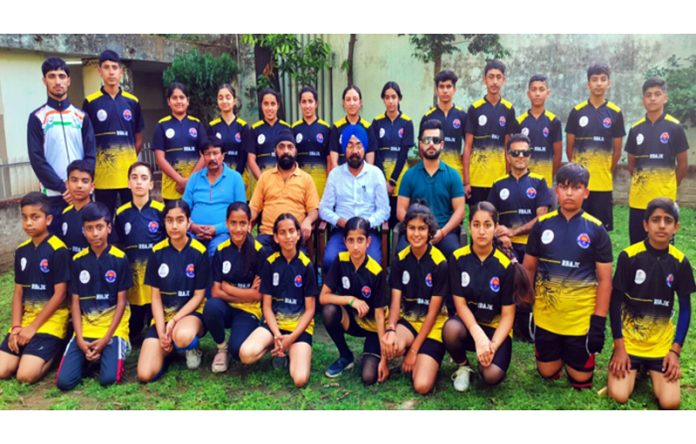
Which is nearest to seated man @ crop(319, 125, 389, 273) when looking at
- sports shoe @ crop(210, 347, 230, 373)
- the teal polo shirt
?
the teal polo shirt

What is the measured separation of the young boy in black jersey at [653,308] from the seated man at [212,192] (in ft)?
10.5

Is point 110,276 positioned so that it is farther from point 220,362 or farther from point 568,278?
point 568,278

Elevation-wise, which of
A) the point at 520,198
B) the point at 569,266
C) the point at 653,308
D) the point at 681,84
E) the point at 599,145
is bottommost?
the point at 653,308

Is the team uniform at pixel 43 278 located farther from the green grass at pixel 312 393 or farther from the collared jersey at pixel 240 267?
the collared jersey at pixel 240 267

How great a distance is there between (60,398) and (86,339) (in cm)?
47

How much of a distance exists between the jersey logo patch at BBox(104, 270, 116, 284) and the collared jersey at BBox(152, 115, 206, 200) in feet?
5.14

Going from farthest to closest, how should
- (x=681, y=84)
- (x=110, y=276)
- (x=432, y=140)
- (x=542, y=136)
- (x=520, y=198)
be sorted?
(x=681, y=84)
(x=542, y=136)
(x=432, y=140)
(x=520, y=198)
(x=110, y=276)

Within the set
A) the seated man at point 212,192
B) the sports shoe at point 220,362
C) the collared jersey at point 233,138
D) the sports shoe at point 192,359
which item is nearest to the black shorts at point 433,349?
the sports shoe at point 220,362

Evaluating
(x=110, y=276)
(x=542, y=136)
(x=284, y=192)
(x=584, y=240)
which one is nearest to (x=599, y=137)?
(x=542, y=136)

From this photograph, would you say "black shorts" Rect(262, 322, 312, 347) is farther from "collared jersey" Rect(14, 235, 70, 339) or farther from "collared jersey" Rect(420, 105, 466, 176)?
"collared jersey" Rect(420, 105, 466, 176)

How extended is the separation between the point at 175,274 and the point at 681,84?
8913 mm

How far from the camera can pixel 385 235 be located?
203 inches

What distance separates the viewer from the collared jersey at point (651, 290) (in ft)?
12.4

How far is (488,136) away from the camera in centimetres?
575
